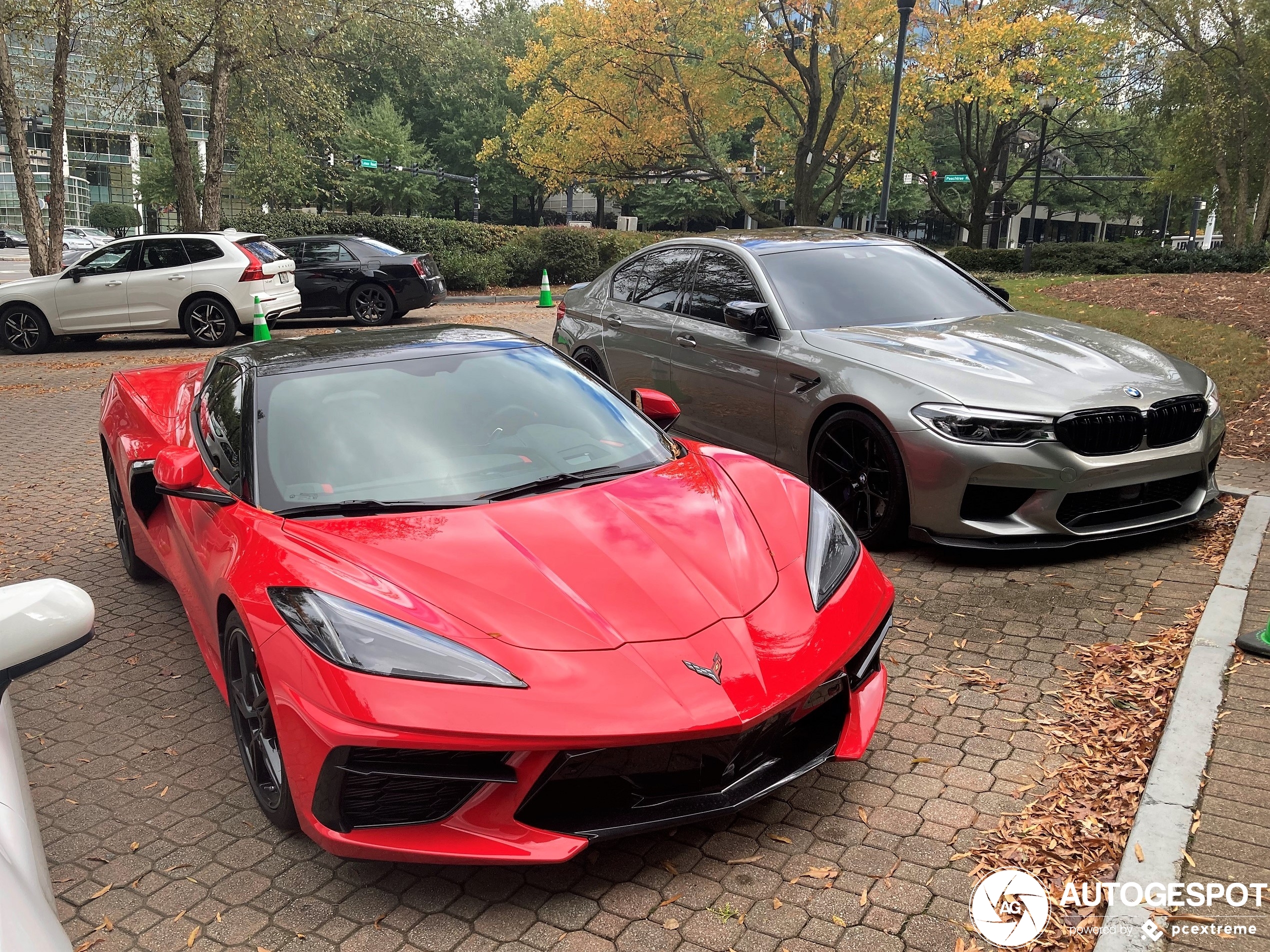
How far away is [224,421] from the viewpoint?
412 cm

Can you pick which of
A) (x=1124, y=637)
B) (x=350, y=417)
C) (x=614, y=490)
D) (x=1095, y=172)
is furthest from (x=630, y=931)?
(x=1095, y=172)

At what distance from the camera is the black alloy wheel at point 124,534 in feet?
17.8

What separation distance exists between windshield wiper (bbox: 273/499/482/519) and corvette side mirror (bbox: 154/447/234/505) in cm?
32

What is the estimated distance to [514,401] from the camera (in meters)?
4.11

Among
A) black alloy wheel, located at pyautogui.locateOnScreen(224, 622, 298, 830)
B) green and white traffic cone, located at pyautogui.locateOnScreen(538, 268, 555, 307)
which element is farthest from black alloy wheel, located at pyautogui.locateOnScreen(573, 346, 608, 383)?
green and white traffic cone, located at pyautogui.locateOnScreen(538, 268, 555, 307)

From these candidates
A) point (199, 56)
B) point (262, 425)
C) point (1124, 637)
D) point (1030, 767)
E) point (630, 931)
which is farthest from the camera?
point (199, 56)

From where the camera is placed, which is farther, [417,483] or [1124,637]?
[1124,637]

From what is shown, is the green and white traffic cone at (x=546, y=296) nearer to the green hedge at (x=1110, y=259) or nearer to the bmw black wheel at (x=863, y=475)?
the green hedge at (x=1110, y=259)

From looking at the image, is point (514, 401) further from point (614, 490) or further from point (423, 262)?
point (423, 262)

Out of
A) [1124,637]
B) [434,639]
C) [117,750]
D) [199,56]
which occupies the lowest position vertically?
[117,750]

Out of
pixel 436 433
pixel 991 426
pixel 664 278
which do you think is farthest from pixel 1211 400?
pixel 436 433

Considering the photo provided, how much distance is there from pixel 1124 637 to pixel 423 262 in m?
16.0

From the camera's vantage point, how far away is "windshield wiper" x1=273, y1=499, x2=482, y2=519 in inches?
136

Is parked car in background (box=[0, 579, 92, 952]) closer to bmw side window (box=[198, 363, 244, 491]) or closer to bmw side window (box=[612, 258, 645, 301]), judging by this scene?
bmw side window (box=[198, 363, 244, 491])
